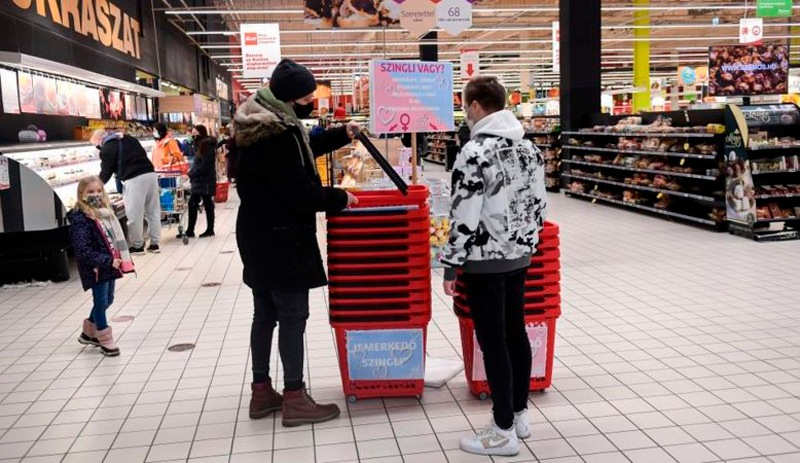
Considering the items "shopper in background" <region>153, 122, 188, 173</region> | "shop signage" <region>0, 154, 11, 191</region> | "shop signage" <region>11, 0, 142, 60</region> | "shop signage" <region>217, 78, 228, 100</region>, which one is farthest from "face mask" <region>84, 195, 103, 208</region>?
"shop signage" <region>217, 78, 228, 100</region>

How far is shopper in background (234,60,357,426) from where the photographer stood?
3.24 metres

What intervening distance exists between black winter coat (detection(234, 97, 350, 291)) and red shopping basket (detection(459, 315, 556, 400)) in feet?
2.75

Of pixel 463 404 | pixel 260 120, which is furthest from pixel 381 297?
pixel 260 120

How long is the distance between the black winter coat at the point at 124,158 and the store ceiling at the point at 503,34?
7305mm

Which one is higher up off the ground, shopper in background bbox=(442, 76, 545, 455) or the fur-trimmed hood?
the fur-trimmed hood

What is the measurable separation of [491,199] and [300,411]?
1.45m

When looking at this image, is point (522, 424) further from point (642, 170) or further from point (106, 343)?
point (642, 170)

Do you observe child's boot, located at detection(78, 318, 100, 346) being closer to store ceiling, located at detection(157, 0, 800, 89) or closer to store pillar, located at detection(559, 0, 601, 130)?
store pillar, located at detection(559, 0, 601, 130)

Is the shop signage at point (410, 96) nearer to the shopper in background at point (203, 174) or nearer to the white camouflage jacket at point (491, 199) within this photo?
the white camouflage jacket at point (491, 199)

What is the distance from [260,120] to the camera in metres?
3.21

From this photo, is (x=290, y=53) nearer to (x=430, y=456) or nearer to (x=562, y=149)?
(x=562, y=149)

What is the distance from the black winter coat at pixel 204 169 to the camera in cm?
978

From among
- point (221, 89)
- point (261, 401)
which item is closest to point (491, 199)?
point (261, 401)

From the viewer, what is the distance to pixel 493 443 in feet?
10.2
